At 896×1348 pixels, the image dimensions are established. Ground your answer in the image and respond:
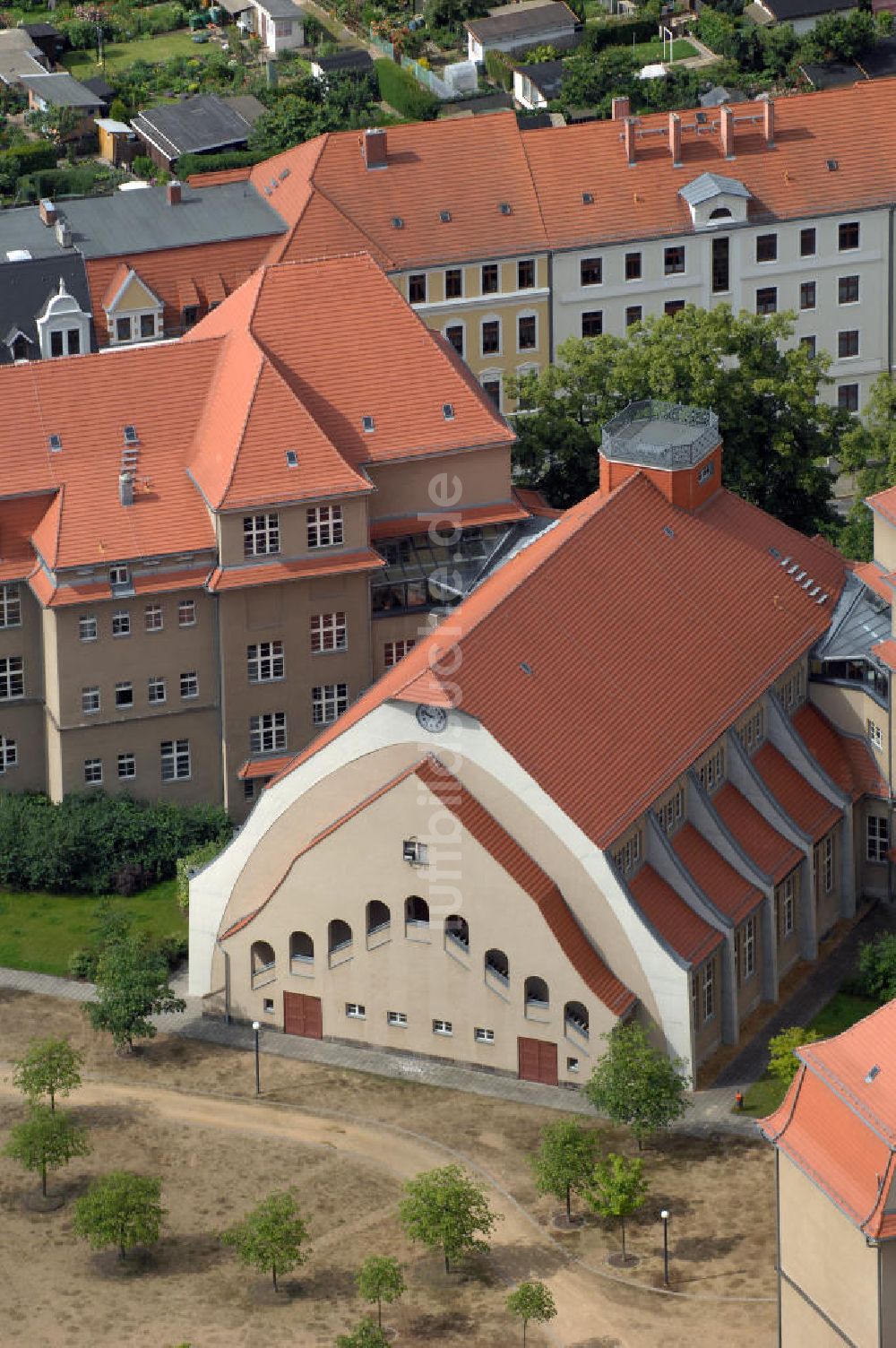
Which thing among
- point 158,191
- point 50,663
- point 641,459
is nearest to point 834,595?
point 641,459

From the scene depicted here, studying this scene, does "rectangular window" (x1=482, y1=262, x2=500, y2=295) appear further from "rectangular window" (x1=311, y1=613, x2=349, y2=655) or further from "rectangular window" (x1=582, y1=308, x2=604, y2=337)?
"rectangular window" (x1=311, y1=613, x2=349, y2=655)

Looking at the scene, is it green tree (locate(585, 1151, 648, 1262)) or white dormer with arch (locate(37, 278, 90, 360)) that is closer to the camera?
green tree (locate(585, 1151, 648, 1262))

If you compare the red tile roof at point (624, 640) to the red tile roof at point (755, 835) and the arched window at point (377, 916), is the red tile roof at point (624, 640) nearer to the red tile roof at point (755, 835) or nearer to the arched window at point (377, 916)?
the red tile roof at point (755, 835)

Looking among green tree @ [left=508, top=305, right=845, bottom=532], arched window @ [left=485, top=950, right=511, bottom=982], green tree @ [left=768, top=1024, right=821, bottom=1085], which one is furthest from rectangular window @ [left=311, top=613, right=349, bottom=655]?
green tree @ [left=768, top=1024, right=821, bottom=1085]

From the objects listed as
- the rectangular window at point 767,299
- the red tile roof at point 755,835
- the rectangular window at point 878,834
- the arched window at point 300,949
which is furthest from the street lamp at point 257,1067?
the rectangular window at point 767,299

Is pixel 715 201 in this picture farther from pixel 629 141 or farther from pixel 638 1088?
pixel 638 1088

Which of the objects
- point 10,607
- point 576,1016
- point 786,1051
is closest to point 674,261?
point 10,607
